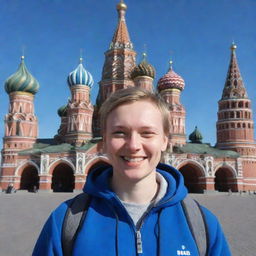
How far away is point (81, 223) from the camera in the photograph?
1.77 meters

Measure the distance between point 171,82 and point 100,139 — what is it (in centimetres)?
1400

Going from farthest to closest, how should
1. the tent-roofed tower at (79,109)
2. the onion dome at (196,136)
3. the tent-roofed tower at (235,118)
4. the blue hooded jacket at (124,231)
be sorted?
the onion dome at (196,136) < the tent-roofed tower at (235,118) < the tent-roofed tower at (79,109) < the blue hooded jacket at (124,231)

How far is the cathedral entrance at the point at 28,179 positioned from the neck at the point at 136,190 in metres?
39.1

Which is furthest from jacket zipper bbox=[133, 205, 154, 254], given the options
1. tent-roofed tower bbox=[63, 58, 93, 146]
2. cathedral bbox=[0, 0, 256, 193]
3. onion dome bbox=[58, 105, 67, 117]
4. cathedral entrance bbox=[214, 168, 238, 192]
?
onion dome bbox=[58, 105, 67, 117]

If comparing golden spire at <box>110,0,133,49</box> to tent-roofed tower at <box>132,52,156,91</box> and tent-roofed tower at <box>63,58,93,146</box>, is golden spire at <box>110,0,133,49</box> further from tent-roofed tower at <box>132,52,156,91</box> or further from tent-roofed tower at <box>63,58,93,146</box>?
tent-roofed tower at <box>63,58,93,146</box>

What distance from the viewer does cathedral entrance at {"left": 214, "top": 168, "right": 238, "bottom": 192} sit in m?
38.2

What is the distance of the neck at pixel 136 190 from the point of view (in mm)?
1927

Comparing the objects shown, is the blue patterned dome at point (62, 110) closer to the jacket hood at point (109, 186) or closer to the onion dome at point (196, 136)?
the onion dome at point (196, 136)

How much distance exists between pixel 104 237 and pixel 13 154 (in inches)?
1592

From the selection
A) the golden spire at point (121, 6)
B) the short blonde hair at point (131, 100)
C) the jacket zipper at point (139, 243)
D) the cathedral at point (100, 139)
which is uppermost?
the golden spire at point (121, 6)

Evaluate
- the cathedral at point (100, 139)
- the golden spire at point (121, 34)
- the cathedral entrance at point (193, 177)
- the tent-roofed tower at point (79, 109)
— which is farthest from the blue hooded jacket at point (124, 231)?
the golden spire at point (121, 34)

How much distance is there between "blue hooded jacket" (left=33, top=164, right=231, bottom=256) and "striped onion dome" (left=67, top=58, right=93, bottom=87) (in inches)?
1679

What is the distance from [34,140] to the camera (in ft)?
140

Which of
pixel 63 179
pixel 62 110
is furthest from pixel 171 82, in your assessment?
pixel 63 179
